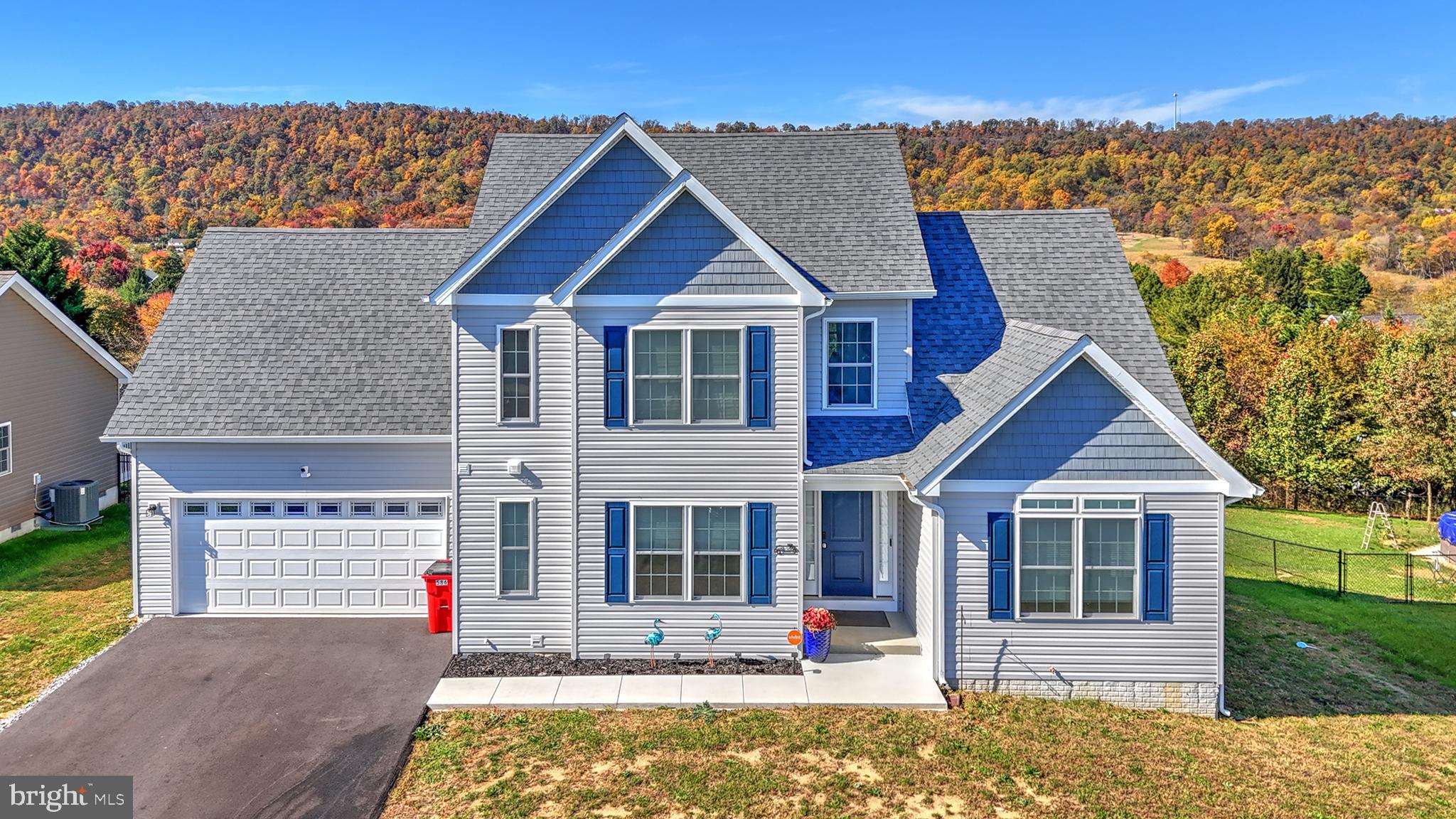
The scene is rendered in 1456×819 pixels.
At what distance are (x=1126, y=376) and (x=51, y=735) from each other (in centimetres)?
A: 1418

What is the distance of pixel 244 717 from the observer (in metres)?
9.95

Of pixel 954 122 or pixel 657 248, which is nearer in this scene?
pixel 657 248

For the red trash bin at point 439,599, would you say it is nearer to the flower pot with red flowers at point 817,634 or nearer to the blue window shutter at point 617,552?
the blue window shutter at point 617,552

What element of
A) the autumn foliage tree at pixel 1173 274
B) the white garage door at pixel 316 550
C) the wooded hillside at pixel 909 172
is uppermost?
the wooded hillside at pixel 909 172

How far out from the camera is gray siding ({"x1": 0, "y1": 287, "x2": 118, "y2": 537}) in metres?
18.1

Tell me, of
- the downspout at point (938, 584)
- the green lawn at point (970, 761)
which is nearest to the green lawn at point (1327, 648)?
the green lawn at point (970, 761)

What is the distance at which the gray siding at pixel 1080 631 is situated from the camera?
1053 cm

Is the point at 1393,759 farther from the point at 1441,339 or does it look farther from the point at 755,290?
the point at 1441,339

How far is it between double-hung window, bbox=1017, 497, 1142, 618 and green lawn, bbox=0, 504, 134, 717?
13.6 metres

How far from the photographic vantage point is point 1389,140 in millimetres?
78375

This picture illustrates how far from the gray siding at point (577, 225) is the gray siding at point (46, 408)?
14.7 metres

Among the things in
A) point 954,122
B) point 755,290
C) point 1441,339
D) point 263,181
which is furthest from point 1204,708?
point 954,122

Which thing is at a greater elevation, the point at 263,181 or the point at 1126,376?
the point at 263,181

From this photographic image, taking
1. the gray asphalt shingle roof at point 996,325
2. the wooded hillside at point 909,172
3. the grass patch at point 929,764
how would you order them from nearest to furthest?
the grass patch at point 929,764 → the gray asphalt shingle roof at point 996,325 → the wooded hillside at point 909,172
